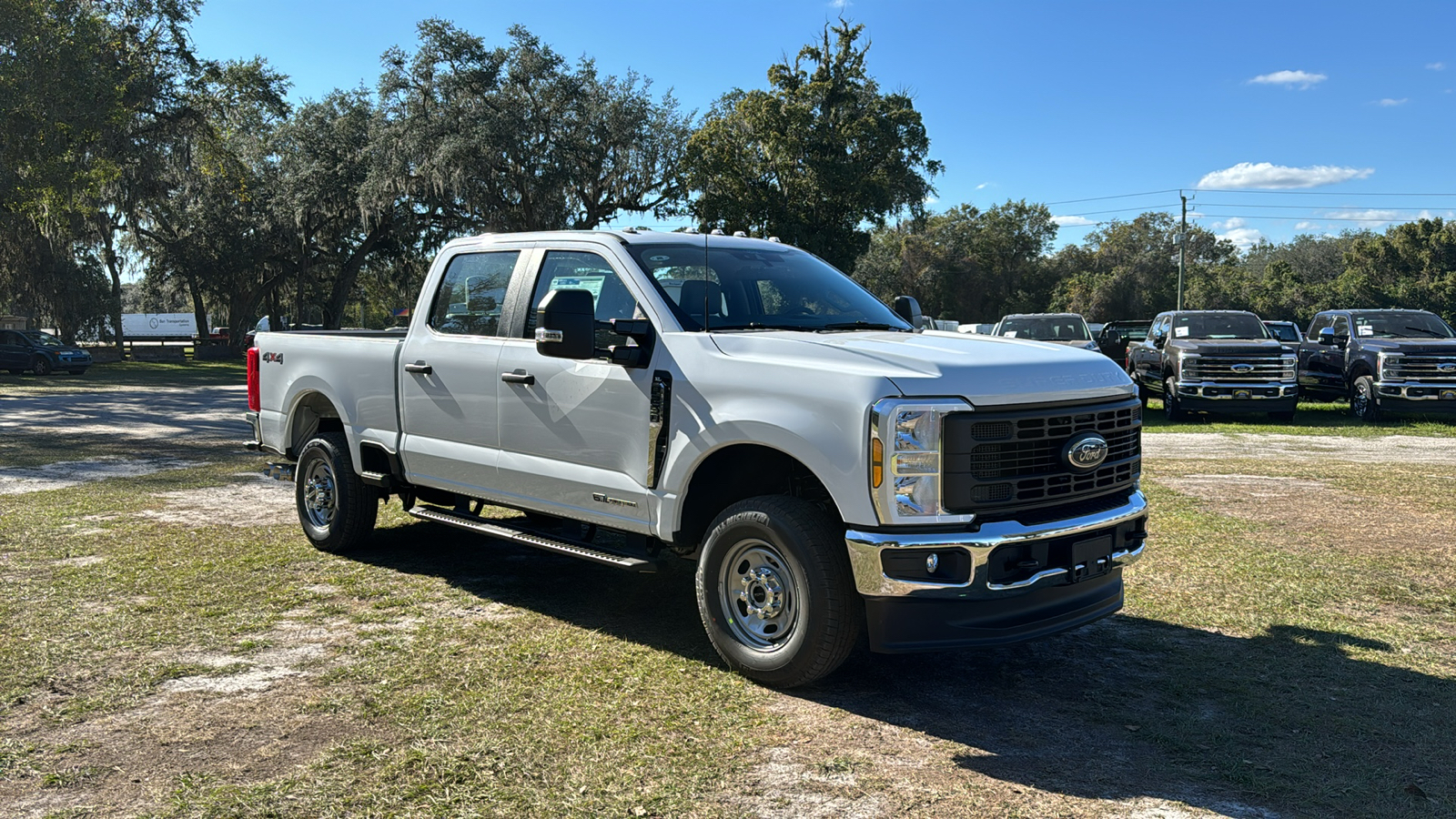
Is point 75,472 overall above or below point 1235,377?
below

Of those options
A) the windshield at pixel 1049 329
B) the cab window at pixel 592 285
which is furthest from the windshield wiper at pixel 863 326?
the windshield at pixel 1049 329

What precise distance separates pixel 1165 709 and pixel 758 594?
1783 millimetres

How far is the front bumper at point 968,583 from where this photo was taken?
4324mm

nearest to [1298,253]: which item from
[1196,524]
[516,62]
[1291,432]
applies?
[516,62]

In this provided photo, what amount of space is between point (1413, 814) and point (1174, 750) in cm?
79

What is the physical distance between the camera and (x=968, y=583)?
4.31 m

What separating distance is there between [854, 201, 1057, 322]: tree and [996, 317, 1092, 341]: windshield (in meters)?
58.2

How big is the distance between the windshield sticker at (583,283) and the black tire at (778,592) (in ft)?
5.07

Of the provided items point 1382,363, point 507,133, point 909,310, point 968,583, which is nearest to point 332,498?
point 909,310

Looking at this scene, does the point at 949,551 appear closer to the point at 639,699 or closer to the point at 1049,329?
the point at 639,699

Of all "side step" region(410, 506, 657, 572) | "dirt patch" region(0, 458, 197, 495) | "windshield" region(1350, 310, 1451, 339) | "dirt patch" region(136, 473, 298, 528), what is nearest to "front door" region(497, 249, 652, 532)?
"side step" region(410, 506, 657, 572)

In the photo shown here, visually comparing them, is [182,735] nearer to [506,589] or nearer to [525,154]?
[506,589]

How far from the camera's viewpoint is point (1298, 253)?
Answer: 351ft

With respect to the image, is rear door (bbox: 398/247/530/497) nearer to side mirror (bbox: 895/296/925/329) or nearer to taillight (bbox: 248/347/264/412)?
taillight (bbox: 248/347/264/412)
